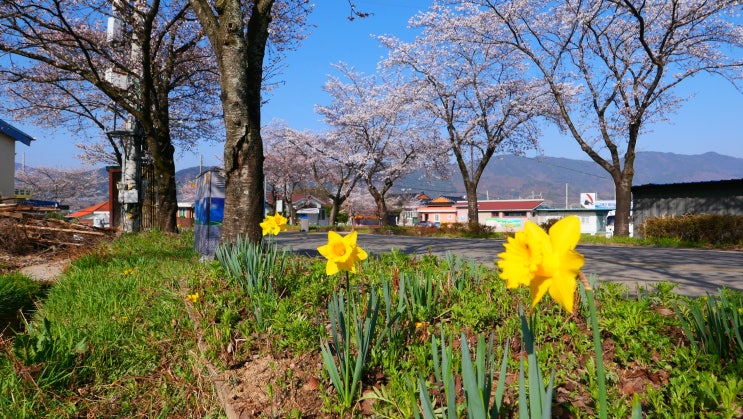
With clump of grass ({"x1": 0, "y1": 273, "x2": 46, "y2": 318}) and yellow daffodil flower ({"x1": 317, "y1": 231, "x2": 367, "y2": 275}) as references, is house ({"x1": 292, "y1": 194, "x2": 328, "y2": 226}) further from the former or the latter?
yellow daffodil flower ({"x1": 317, "y1": 231, "x2": 367, "y2": 275})

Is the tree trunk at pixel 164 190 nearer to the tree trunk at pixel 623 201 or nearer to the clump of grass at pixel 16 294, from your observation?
the clump of grass at pixel 16 294

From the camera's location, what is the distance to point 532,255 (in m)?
0.92

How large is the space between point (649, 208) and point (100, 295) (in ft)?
65.0

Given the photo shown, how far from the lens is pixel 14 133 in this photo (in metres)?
17.5

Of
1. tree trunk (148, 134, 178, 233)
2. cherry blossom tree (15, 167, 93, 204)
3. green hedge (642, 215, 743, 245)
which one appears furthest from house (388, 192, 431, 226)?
tree trunk (148, 134, 178, 233)

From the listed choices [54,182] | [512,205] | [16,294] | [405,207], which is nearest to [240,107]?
[16,294]

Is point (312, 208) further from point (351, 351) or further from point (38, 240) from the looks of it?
point (351, 351)

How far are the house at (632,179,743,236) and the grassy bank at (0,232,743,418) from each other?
53.3ft

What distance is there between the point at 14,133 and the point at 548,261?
892 inches

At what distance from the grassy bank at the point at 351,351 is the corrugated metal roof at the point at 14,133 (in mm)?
18614

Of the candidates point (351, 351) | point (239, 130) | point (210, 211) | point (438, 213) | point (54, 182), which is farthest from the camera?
point (438, 213)

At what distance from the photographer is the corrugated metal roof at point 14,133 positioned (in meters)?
17.0

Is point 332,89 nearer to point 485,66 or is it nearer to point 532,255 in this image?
point 485,66

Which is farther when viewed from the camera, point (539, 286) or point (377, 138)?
point (377, 138)
